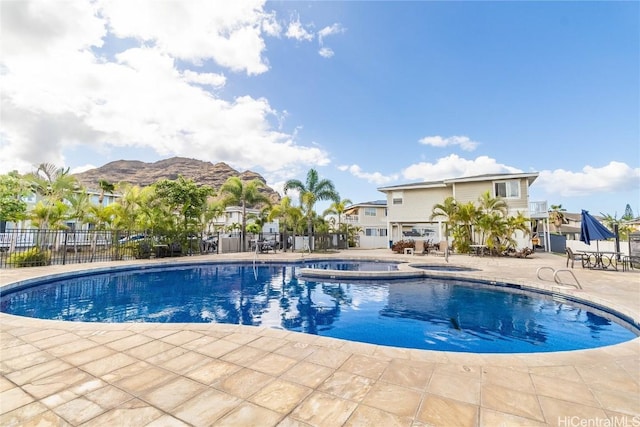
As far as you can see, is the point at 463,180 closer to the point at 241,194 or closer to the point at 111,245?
the point at 241,194

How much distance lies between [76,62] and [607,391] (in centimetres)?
1489

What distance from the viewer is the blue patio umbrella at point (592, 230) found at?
11219mm

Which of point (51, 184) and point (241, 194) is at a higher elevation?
point (241, 194)

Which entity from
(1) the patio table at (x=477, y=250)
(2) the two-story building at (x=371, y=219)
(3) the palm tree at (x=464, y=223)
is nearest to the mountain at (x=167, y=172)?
(2) the two-story building at (x=371, y=219)

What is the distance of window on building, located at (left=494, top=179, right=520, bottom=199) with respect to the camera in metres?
21.1

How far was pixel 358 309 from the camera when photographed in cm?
757

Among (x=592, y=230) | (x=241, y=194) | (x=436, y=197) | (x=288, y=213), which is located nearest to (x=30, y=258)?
(x=241, y=194)

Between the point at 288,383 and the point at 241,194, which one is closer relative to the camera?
the point at 288,383

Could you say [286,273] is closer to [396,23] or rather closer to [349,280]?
[349,280]

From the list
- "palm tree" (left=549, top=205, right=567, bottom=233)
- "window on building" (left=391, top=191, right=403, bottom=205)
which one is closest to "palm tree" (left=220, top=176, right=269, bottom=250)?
"window on building" (left=391, top=191, right=403, bottom=205)

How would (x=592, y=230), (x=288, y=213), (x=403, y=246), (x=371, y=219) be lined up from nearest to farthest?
(x=592, y=230)
(x=403, y=246)
(x=288, y=213)
(x=371, y=219)

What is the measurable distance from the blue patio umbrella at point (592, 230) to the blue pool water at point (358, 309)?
5702 mm

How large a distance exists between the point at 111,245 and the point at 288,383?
1691 cm

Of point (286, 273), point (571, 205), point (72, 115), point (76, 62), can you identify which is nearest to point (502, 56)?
point (286, 273)
